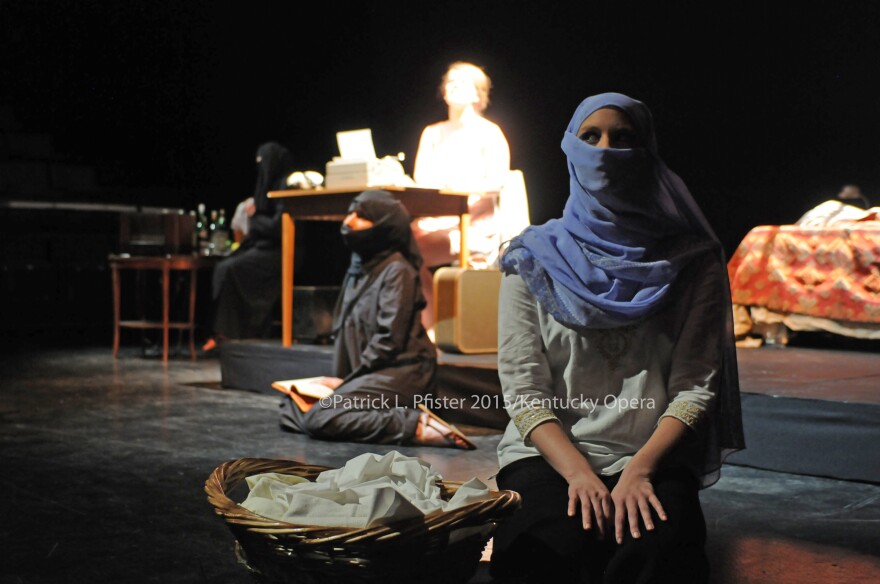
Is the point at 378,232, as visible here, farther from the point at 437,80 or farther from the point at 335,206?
the point at 437,80

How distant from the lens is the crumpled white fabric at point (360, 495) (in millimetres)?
1370

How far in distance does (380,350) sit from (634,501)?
217 cm

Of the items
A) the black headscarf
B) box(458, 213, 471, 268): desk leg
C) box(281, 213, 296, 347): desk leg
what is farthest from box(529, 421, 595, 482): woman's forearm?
the black headscarf

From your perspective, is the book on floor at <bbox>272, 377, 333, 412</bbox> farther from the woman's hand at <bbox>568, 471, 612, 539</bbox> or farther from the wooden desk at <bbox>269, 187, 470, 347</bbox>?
the woman's hand at <bbox>568, 471, 612, 539</bbox>

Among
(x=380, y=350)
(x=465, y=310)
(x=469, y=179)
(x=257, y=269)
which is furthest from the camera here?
(x=257, y=269)

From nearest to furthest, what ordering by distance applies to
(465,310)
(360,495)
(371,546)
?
(371,546) → (360,495) → (465,310)

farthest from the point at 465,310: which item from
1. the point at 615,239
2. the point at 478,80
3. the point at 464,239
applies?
the point at 615,239

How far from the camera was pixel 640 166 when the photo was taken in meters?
1.63

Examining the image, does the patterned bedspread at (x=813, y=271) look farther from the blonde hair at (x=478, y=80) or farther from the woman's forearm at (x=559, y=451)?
the woman's forearm at (x=559, y=451)

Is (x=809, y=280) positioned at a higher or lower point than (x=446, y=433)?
higher

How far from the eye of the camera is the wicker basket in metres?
1.35

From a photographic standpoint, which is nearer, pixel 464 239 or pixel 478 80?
pixel 464 239

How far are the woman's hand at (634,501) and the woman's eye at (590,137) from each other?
0.56 m

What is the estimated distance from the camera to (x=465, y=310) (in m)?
4.38
